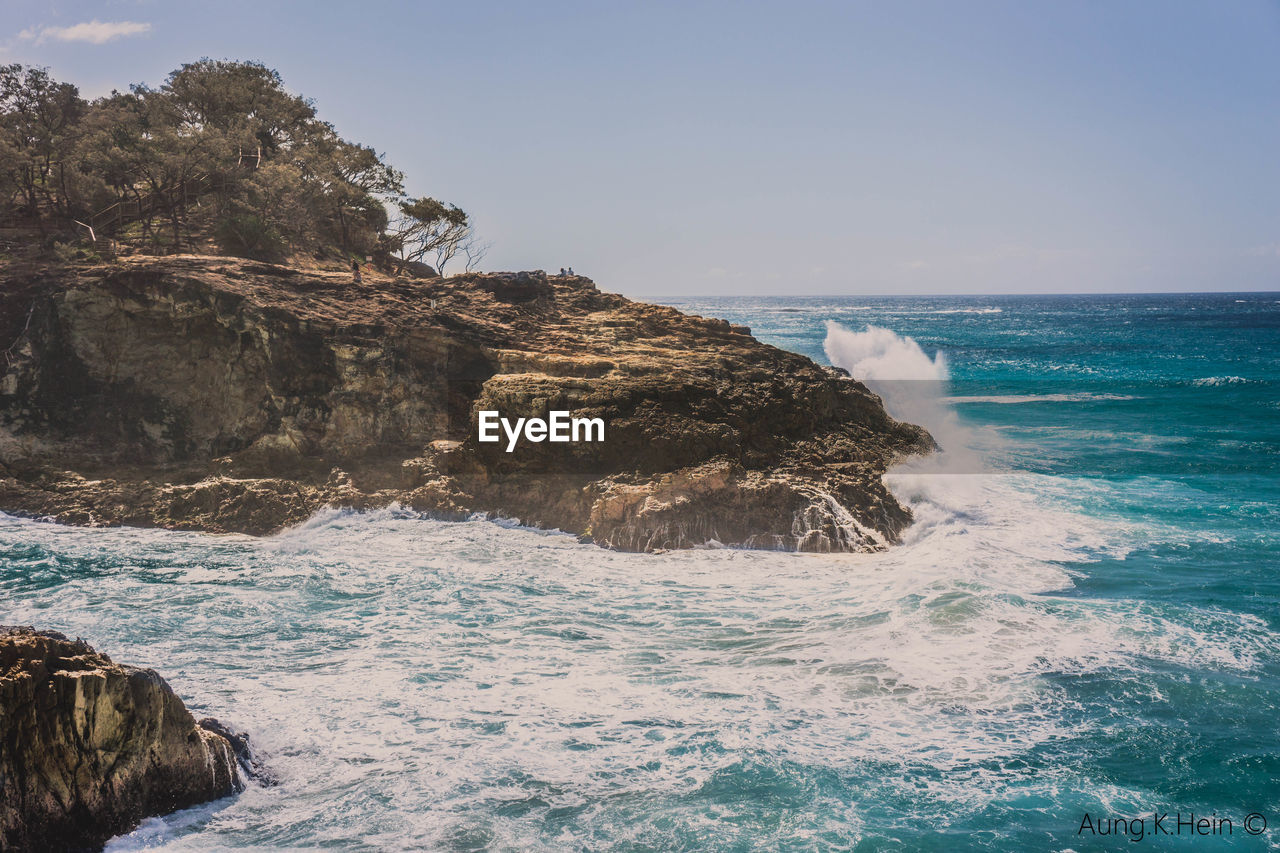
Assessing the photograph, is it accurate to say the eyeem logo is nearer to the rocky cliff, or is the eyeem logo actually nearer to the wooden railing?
the rocky cliff

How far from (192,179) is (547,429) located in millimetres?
16257

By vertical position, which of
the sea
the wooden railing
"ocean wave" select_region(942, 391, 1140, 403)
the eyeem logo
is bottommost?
the sea

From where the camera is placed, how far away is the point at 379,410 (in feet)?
63.2

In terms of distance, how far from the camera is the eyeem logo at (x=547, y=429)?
57.5 feet

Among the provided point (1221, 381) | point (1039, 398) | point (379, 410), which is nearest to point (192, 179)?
point (379, 410)

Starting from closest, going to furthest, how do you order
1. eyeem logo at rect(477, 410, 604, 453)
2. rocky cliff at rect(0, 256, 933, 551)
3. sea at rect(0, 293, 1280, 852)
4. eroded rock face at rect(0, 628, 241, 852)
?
eroded rock face at rect(0, 628, 241, 852) → sea at rect(0, 293, 1280, 852) → rocky cliff at rect(0, 256, 933, 551) → eyeem logo at rect(477, 410, 604, 453)

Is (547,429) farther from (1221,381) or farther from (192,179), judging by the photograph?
(1221,381)

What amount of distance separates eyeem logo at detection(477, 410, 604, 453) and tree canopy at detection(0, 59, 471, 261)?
11.9 meters

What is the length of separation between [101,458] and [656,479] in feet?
42.2

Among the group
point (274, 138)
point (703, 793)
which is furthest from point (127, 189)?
point (703, 793)

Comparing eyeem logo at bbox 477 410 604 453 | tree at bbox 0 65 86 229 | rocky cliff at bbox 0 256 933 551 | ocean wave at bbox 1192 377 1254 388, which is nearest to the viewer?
rocky cliff at bbox 0 256 933 551

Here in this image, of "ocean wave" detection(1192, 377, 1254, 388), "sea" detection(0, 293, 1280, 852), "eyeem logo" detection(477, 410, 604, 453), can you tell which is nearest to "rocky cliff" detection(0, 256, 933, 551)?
"eyeem logo" detection(477, 410, 604, 453)

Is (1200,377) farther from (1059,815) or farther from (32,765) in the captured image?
(32,765)

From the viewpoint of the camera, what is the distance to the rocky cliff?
55.4 ft
